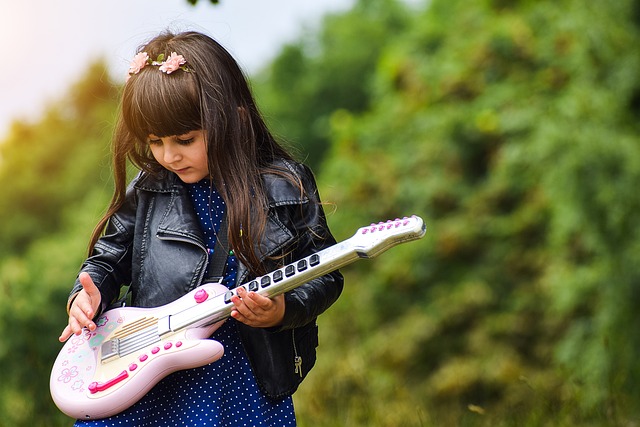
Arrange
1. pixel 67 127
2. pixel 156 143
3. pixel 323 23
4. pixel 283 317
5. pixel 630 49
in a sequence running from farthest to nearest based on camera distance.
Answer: pixel 67 127 < pixel 323 23 < pixel 630 49 < pixel 156 143 < pixel 283 317

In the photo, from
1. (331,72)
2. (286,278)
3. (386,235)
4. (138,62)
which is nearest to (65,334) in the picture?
(286,278)

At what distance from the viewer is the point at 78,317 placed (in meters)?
2.29

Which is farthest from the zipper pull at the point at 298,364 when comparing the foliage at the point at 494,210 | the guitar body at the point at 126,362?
the foliage at the point at 494,210

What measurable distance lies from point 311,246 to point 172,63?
0.58 m

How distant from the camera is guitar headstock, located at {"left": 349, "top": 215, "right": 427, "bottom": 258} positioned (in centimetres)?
211

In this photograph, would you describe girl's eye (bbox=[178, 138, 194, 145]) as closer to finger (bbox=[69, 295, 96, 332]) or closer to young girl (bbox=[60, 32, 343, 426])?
young girl (bbox=[60, 32, 343, 426])

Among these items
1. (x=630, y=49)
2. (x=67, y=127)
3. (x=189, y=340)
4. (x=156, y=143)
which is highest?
(x=156, y=143)

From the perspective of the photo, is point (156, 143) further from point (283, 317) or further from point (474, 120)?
point (474, 120)

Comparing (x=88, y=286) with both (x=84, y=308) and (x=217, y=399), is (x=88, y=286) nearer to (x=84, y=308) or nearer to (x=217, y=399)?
(x=84, y=308)

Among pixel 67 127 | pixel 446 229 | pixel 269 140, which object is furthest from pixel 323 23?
pixel 269 140

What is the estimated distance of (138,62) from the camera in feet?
7.86

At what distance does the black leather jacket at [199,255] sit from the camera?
228cm

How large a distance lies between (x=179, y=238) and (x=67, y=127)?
62.8 feet

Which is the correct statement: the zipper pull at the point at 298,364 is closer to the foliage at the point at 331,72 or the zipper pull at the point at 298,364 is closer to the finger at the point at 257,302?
the finger at the point at 257,302
